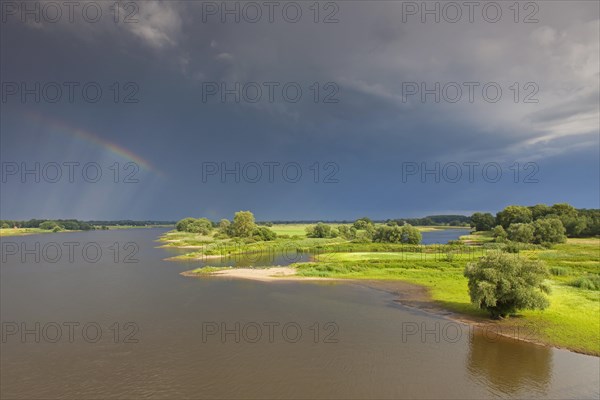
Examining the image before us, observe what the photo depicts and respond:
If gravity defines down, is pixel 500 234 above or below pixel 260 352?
above

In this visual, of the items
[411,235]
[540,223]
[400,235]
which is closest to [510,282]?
[411,235]

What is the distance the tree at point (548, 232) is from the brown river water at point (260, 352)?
85145mm

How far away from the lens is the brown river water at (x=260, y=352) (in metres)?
22.5

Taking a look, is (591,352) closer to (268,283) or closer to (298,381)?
(298,381)

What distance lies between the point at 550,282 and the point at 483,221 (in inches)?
5418

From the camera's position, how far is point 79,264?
79.7 metres

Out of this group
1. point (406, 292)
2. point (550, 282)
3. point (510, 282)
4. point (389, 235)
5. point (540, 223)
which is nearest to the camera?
point (510, 282)

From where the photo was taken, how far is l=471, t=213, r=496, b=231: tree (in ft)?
570

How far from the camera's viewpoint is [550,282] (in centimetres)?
5134

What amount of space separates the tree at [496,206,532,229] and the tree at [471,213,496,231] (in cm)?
871
